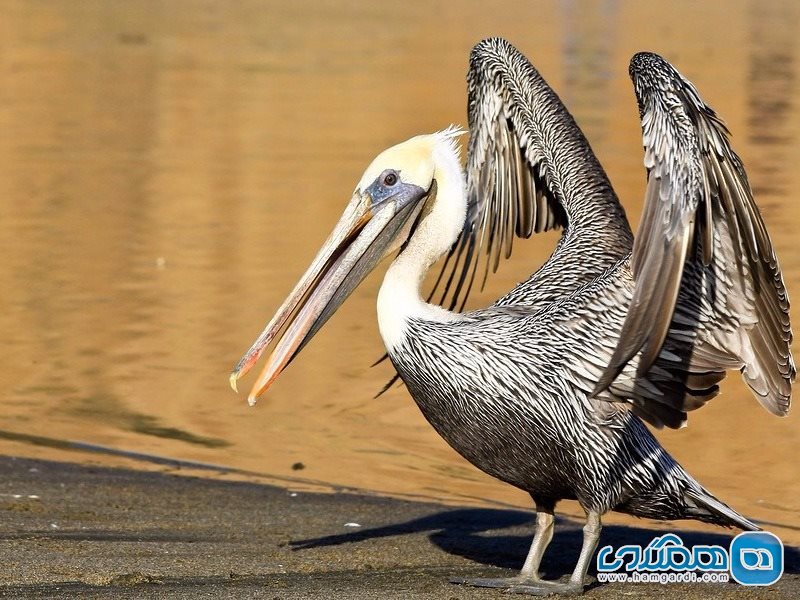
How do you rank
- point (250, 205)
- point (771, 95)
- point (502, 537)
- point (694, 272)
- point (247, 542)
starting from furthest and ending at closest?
point (771, 95) → point (250, 205) → point (502, 537) → point (247, 542) → point (694, 272)

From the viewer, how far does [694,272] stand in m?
5.20

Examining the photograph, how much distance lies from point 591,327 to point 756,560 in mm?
1174

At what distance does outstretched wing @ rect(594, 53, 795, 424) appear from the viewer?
187 inches

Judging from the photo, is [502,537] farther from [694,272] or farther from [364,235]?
[694,272]

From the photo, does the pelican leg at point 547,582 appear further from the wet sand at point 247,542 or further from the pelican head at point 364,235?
the pelican head at point 364,235

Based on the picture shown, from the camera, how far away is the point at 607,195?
6449mm

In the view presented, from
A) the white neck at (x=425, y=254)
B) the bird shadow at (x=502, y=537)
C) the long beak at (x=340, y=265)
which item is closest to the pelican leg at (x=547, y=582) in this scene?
the bird shadow at (x=502, y=537)

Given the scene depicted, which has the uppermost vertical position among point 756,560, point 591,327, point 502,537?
point 591,327

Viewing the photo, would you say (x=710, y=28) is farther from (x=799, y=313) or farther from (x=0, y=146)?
(x=799, y=313)

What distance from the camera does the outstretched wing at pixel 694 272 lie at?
4754 mm

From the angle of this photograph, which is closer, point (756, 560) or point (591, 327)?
point (591, 327)

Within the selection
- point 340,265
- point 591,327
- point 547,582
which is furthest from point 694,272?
point 340,265

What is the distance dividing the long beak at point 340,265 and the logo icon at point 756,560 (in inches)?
66.9

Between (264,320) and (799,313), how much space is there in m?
3.71
